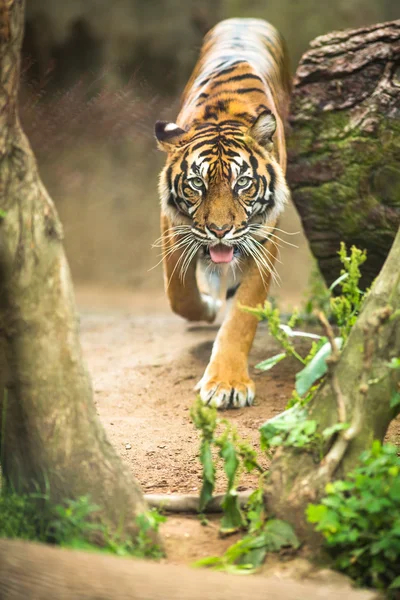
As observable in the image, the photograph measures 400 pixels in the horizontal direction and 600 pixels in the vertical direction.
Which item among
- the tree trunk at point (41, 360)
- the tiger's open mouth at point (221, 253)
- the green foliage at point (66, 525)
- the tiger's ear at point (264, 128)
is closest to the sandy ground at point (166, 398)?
the green foliage at point (66, 525)

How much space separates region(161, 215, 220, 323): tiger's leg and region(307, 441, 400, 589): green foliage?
247 cm

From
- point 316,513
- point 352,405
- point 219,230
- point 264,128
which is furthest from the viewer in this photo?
point 264,128

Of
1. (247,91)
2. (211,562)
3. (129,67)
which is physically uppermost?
(129,67)

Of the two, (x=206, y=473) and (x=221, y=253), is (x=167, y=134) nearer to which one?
(x=221, y=253)

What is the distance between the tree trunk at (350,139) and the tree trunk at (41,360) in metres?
2.46

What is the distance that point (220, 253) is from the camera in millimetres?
3865

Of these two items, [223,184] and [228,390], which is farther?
[223,184]

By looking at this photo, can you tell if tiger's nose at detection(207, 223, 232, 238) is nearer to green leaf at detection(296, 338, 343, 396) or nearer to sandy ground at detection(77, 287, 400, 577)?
sandy ground at detection(77, 287, 400, 577)

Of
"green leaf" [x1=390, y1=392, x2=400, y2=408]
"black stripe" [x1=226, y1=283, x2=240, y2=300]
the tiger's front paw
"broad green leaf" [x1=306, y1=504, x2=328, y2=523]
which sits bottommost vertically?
"broad green leaf" [x1=306, y1=504, x2=328, y2=523]

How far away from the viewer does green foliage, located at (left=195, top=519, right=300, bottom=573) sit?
1901 millimetres

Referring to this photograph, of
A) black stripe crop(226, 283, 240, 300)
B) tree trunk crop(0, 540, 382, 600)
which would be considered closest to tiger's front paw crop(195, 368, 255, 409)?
black stripe crop(226, 283, 240, 300)

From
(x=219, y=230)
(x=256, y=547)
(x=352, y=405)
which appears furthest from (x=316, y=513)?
(x=219, y=230)

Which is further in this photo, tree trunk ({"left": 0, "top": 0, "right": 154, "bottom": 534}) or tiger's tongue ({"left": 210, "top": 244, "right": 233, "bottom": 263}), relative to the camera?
tiger's tongue ({"left": 210, "top": 244, "right": 233, "bottom": 263})

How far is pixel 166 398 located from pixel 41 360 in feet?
7.22
